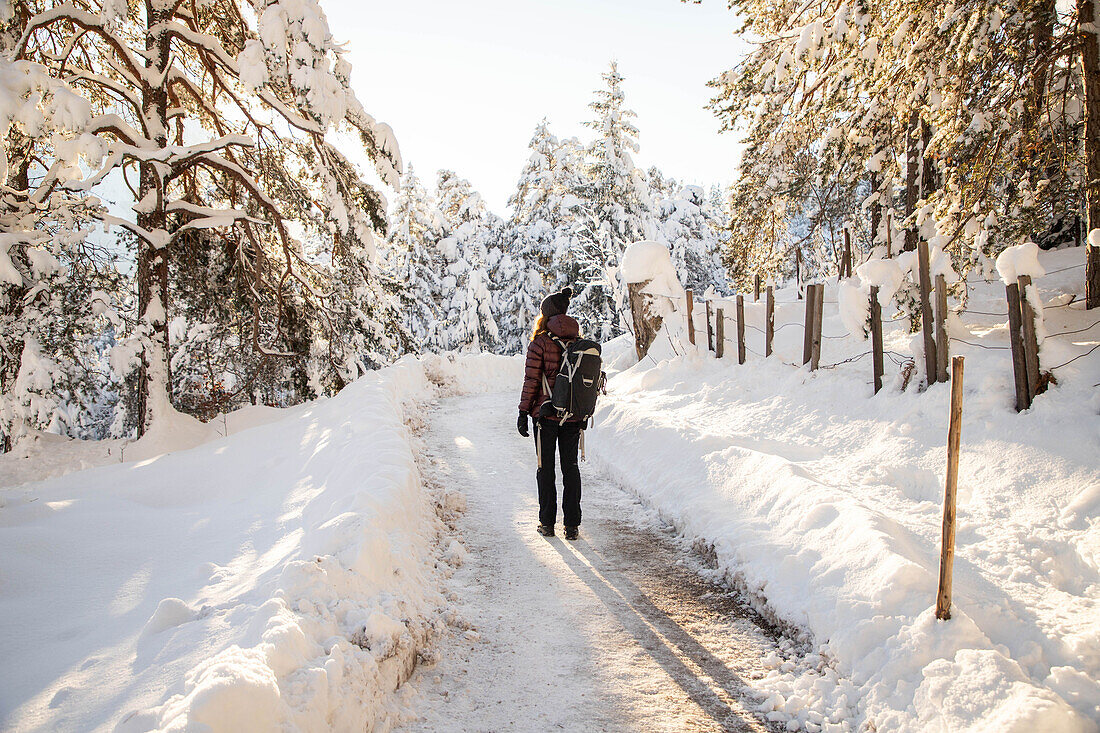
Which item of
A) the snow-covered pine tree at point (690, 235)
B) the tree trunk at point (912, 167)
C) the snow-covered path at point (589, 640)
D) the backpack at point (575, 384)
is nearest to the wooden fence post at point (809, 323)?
the tree trunk at point (912, 167)

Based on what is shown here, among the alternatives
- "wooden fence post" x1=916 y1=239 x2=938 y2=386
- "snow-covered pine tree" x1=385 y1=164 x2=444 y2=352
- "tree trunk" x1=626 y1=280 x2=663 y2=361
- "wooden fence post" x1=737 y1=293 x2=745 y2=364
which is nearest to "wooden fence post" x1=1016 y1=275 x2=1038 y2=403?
"wooden fence post" x1=916 y1=239 x2=938 y2=386

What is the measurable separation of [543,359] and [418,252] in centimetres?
2567

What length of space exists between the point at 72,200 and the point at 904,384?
1159 centimetres

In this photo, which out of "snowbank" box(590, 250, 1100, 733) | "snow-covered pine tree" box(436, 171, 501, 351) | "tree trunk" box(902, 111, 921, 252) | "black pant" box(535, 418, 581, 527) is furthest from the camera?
"snow-covered pine tree" box(436, 171, 501, 351)

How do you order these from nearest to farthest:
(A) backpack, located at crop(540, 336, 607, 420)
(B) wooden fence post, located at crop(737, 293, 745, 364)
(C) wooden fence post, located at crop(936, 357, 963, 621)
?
1. (C) wooden fence post, located at crop(936, 357, 963, 621)
2. (A) backpack, located at crop(540, 336, 607, 420)
3. (B) wooden fence post, located at crop(737, 293, 745, 364)

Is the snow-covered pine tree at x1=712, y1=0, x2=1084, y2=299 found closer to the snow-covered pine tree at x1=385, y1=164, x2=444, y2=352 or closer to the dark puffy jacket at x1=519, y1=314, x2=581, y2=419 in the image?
the dark puffy jacket at x1=519, y1=314, x2=581, y2=419

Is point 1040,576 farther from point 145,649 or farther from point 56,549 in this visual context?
point 56,549

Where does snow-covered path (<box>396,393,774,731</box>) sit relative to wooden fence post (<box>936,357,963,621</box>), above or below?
below

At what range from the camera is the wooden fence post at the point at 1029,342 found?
5.22 meters

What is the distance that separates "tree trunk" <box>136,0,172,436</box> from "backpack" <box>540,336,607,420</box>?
7.69 m

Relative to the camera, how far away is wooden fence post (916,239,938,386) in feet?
20.6

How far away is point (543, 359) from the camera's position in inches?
231

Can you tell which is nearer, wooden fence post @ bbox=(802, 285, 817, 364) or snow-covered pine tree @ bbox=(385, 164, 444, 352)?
wooden fence post @ bbox=(802, 285, 817, 364)

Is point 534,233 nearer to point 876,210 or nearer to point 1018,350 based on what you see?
point 876,210
